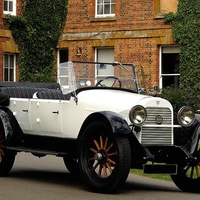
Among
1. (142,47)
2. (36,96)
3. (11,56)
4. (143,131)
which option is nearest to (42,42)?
(11,56)

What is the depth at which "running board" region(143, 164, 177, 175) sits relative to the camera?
998 centimetres

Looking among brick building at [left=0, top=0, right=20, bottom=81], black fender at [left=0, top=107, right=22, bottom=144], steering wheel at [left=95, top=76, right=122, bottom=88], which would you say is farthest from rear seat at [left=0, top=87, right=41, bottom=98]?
brick building at [left=0, top=0, right=20, bottom=81]

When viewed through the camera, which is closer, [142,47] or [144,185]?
[144,185]

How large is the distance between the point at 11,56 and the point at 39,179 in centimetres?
1659

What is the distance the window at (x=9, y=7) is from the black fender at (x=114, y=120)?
17.8m

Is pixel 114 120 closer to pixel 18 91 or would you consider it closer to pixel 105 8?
pixel 18 91

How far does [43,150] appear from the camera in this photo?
37.3 feet

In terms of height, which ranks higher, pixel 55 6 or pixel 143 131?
pixel 55 6

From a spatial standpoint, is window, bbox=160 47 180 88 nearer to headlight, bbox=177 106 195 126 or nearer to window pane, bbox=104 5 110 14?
window pane, bbox=104 5 110 14

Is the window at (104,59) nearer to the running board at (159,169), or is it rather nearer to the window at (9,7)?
the running board at (159,169)

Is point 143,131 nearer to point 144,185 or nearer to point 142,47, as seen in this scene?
point 144,185

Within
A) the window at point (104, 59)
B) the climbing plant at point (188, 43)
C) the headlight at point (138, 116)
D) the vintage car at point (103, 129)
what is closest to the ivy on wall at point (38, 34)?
the window at point (104, 59)

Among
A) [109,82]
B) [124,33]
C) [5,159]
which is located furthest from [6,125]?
[124,33]

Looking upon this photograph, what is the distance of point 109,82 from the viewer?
38.6 ft
